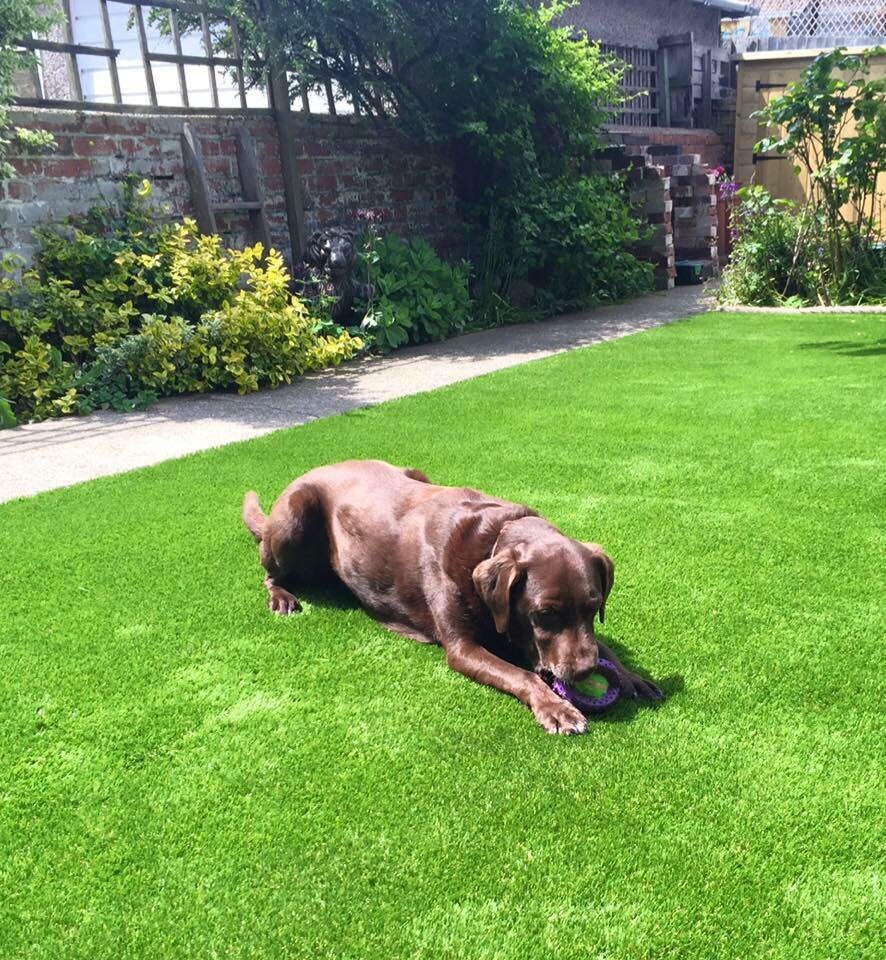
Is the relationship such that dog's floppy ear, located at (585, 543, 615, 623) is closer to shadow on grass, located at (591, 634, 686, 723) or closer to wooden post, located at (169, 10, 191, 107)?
shadow on grass, located at (591, 634, 686, 723)

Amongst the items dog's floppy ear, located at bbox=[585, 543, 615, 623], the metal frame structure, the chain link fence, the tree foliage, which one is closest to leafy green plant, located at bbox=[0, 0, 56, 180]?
the metal frame structure

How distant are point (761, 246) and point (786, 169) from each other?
18.5ft

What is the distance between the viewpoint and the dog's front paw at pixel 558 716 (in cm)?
259

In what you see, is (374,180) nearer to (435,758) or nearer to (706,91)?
(435,758)

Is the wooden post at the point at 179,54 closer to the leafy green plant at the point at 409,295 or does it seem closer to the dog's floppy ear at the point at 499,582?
the leafy green plant at the point at 409,295

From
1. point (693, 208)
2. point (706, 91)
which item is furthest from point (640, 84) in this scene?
point (693, 208)

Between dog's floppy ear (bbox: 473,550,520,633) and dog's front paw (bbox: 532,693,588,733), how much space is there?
243 millimetres

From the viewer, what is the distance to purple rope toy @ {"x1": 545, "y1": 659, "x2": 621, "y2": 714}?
2.68 metres

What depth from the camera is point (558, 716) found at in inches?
103

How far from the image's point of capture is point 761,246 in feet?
34.7

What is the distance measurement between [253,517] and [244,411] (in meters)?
2.91

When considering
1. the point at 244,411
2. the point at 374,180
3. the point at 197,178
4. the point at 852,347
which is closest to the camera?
the point at 244,411

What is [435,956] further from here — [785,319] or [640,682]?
[785,319]

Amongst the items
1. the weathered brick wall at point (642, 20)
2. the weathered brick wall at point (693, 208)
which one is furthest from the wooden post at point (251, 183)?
the weathered brick wall at point (642, 20)
